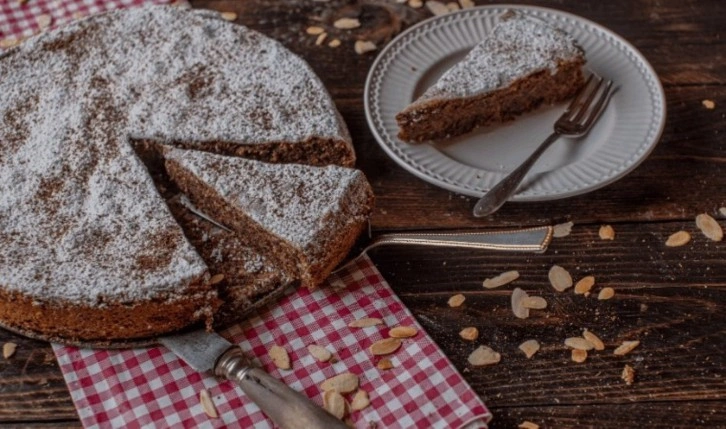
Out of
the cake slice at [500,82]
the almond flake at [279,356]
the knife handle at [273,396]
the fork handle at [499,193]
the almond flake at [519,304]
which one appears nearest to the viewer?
the knife handle at [273,396]

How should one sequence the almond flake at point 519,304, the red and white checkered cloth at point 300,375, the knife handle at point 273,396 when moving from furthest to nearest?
the almond flake at point 519,304, the red and white checkered cloth at point 300,375, the knife handle at point 273,396

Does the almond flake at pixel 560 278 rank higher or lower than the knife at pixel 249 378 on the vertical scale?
lower

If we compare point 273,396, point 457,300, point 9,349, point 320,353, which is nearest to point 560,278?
point 457,300

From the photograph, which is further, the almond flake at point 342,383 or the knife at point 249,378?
the almond flake at point 342,383

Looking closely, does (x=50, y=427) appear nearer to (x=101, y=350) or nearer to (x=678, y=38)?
(x=101, y=350)

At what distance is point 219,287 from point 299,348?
26 centimetres

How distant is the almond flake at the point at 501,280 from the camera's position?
90.0 inches

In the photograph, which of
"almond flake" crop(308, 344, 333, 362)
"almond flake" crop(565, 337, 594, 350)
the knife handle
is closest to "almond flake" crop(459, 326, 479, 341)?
"almond flake" crop(565, 337, 594, 350)

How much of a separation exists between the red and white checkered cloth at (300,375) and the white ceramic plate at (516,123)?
470mm

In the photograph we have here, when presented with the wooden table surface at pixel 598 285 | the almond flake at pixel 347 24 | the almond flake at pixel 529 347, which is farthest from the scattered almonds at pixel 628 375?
the almond flake at pixel 347 24

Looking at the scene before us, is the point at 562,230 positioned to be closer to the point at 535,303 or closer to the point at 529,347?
the point at 535,303

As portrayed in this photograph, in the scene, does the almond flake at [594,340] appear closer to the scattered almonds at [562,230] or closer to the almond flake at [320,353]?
the scattered almonds at [562,230]

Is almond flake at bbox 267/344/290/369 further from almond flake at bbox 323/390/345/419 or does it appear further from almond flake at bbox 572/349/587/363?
almond flake at bbox 572/349/587/363

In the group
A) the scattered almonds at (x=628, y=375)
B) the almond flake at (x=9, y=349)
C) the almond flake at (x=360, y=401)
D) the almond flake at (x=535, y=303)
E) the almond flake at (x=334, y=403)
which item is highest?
the almond flake at (x=9, y=349)
